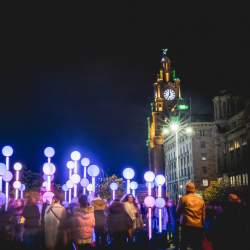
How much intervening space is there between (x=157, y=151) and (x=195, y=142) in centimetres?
2507

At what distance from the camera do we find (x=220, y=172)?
277 feet

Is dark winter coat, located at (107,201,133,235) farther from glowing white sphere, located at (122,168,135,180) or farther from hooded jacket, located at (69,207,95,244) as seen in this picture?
glowing white sphere, located at (122,168,135,180)

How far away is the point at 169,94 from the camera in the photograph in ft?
405

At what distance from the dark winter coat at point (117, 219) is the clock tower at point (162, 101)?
105443mm

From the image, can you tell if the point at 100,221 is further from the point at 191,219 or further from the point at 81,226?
the point at 191,219

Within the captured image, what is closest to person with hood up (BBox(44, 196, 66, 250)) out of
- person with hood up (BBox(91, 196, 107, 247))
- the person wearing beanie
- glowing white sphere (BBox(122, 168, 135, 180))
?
the person wearing beanie

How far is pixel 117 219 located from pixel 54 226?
2663mm

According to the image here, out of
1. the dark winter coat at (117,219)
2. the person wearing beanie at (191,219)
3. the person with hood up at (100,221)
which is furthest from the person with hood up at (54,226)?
the person with hood up at (100,221)

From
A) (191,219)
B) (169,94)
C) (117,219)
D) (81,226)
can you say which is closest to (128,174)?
(117,219)

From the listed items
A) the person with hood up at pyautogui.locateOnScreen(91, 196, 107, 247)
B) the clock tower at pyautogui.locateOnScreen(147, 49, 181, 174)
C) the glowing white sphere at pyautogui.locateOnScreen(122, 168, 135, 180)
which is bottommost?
the person with hood up at pyautogui.locateOnScreen(91, 196, 107, 247)

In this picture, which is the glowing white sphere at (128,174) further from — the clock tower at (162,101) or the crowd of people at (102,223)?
the clock tower at (162,101)

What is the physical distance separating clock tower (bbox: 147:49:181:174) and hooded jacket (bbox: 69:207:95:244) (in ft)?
353

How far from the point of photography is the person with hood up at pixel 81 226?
11.4 metres

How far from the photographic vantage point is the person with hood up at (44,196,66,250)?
1116 cm
